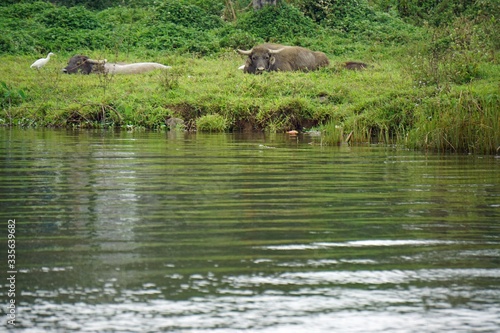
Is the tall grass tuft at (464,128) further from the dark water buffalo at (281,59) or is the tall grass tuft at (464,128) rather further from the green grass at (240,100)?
the dark water buffalo at (281,59)

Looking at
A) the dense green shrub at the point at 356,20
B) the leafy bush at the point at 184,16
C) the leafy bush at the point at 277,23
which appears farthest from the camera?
the leafy bush at the point at 184,16

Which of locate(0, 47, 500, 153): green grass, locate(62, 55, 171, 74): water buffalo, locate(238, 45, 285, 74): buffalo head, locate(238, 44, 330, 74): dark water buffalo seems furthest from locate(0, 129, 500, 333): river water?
locate(62, 55, 171, 74): water buffalo

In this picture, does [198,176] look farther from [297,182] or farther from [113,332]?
[113,332]

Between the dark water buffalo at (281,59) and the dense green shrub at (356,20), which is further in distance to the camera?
the dense green shrub at (356,20)

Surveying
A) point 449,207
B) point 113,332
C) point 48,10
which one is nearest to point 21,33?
point 48,10

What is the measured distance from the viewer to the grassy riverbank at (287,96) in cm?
1357

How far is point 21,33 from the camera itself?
2475 centimetres

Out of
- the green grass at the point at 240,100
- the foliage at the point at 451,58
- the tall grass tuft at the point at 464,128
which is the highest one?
the foliage at the point at 451,58

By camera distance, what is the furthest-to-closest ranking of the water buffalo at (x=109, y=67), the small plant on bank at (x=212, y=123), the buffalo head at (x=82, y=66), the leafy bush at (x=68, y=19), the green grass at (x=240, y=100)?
the leafy bush at (x=68, y=19) → the buffalo head at (x=82, y=66) → the water buffalo at (x=109, y=67) → the small plant on bank at (x=212, y=123) → the green grass at (x=240, y=100)

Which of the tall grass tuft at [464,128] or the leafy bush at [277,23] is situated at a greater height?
the leafy bush at [277,23]

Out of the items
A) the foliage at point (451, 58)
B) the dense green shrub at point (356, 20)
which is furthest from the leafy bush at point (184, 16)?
the foliage at point (451, 58)

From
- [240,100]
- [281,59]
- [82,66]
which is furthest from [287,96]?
[82,66]

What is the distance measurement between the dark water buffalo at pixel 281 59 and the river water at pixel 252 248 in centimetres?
1242

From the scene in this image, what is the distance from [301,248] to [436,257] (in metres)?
0.66
